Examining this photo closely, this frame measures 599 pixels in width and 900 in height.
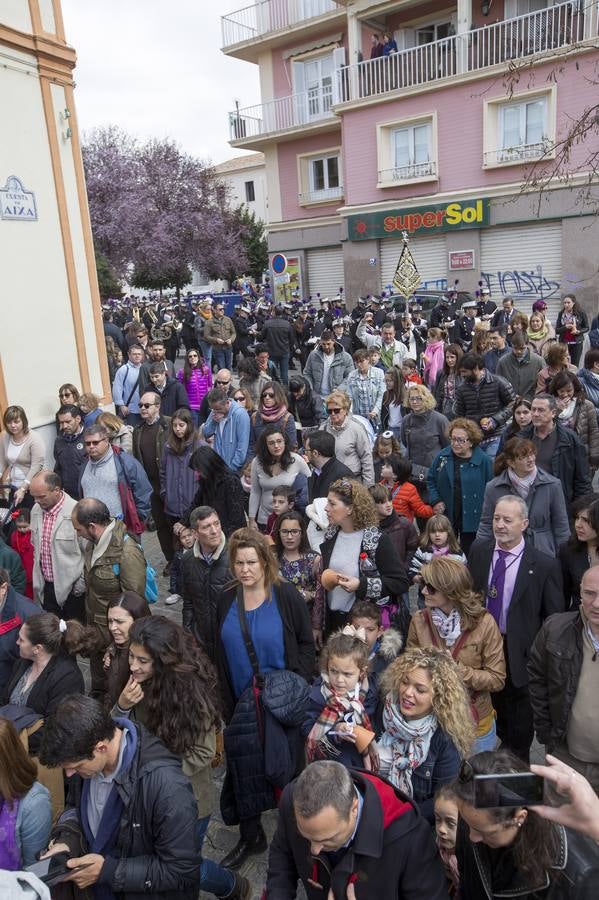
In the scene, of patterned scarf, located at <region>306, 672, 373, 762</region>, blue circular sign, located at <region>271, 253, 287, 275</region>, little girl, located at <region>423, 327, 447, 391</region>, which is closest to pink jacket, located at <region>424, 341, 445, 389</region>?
little girl, located at <region>423, 327, 447, 391</region>

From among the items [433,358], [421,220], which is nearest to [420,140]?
[421,220]

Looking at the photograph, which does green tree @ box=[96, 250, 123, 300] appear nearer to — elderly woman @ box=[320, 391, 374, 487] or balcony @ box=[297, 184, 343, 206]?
balcony @ box=[297, 184, 343, 206]

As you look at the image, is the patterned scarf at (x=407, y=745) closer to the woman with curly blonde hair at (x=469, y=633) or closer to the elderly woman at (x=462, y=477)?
the woman with curly blonde hair at (x=469, y=633)

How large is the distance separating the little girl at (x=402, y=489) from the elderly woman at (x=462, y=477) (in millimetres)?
228

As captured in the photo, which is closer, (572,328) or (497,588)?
(497,588)

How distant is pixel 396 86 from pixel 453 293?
8941 millimetres

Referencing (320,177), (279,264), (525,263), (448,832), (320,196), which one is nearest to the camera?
(448,832)

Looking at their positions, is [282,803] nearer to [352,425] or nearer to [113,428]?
[352,425]

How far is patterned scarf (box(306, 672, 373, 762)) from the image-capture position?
2870mm

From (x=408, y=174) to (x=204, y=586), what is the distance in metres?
22.0

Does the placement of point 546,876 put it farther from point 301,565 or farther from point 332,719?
point 301,565

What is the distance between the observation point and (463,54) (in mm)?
20969

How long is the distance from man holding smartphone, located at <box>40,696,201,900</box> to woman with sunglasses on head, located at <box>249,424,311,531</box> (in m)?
2.94

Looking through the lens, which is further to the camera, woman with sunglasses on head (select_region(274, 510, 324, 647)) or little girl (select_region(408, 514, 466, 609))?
little girl (select_region(408, 514, 466, 609))
